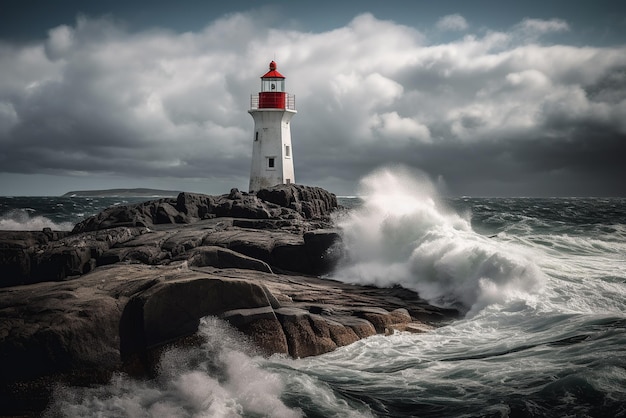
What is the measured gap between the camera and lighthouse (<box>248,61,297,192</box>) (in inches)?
956

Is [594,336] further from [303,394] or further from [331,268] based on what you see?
[331,268]

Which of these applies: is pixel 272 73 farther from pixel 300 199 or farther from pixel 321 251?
pixel 321 251

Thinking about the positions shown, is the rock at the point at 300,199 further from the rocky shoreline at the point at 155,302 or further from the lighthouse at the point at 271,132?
the rocky shoreline at the point at 155,302

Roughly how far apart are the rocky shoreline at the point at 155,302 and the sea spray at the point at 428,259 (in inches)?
23.0

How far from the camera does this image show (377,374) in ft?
22.2

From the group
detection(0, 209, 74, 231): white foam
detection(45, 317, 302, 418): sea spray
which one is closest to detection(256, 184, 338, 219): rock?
detection(0, 209, 74, 231): white foam

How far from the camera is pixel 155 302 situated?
6.55 metres

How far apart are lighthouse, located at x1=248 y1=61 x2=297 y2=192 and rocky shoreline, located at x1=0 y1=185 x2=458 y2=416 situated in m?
10.3

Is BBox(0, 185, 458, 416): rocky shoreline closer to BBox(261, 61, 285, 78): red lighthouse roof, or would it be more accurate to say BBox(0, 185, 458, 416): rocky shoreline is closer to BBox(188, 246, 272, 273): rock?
BBox(188, 246, 272, 273): rock

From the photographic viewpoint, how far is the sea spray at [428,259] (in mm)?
10453

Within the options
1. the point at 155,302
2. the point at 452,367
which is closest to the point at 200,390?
the point at 155,302

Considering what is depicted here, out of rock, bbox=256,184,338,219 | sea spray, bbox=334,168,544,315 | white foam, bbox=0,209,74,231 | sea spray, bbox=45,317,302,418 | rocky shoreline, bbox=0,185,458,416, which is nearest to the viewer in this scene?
sea spray, bbox=45,317,302,418

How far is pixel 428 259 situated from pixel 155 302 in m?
6.85

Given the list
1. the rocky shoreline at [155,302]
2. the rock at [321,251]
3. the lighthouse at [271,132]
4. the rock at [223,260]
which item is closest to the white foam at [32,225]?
the lighthouse at [271,132]
